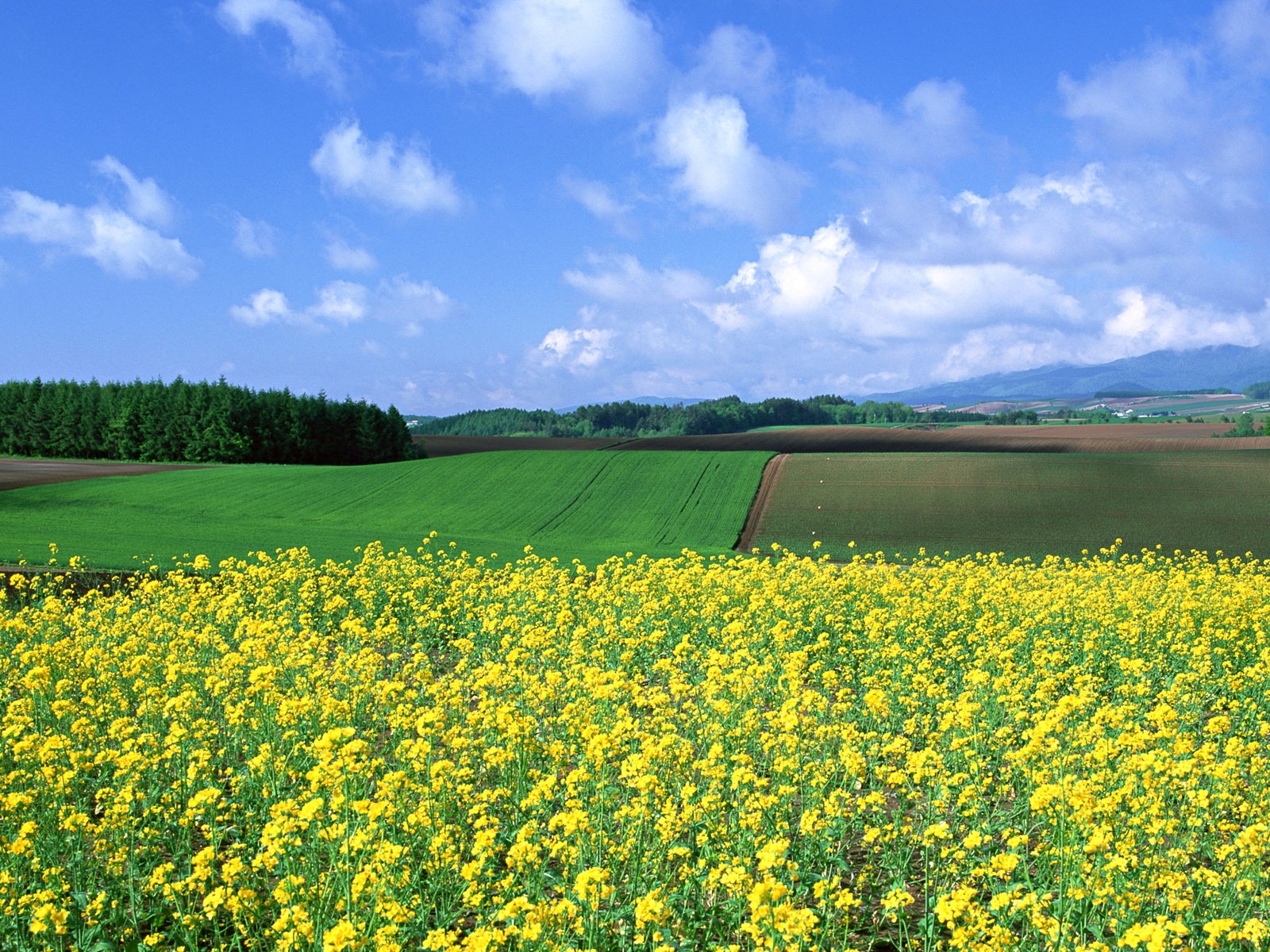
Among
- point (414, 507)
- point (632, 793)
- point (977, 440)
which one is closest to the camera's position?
point (632, 793)

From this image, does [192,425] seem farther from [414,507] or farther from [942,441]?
[942,441]

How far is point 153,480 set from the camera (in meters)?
55.0

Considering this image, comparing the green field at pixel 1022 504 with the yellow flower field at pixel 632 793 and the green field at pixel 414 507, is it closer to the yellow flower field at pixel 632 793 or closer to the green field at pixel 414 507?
the green field at pixel 414 507

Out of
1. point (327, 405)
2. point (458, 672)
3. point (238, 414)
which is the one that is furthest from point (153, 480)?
point (458, 672)

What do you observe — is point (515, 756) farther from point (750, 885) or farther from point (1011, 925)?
point (1011, 925)

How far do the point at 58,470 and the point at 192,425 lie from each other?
2155 centimetres

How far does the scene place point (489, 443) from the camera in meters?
99.0

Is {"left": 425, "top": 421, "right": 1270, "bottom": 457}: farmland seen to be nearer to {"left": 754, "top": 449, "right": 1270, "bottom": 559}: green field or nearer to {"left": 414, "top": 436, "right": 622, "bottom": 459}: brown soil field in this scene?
{"left": 414, "top": 436, "right": 622, "bottom": 459}: brown soil field

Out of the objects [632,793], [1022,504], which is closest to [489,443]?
[1022,504]

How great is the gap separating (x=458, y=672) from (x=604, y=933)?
7.21m

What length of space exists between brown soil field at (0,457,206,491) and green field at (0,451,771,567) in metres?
4.90

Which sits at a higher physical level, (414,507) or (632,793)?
(414,507)

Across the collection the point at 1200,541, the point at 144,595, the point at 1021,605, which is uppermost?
the point at 144,595

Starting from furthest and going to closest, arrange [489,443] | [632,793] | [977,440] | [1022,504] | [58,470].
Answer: [489,443]
[977,440]
[58,470]
[1022,504]
[632,793]
